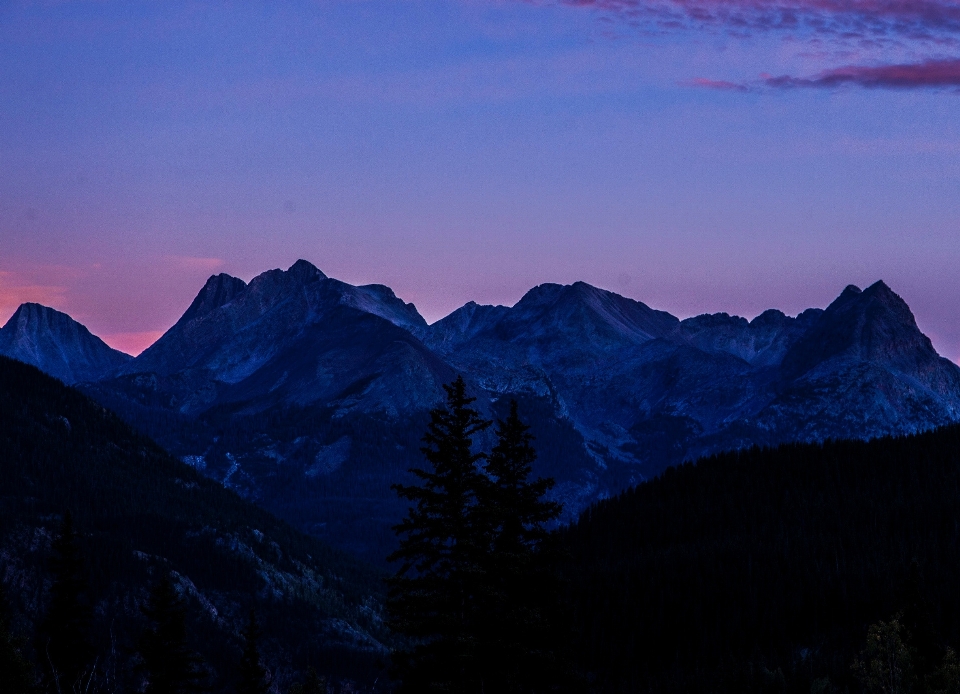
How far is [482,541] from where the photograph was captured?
5569 cm

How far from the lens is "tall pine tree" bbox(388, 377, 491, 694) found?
5356cm

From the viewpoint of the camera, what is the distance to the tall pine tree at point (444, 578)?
5356 cm

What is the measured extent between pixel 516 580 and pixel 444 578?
4274 mm

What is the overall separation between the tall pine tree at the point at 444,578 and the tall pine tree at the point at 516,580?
0.73 meters

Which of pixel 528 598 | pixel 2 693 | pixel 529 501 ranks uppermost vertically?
pixel 529 501

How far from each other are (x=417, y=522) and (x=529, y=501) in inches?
315

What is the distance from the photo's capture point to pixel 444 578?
55031 millimetres

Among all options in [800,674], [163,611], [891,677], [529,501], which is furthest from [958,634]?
[529,501]

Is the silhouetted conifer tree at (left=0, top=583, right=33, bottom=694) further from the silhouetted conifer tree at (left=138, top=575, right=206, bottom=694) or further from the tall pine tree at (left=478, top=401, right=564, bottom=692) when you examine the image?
the silhouetted conifer tree at (left=138, top=575, right=206, bottom=694)

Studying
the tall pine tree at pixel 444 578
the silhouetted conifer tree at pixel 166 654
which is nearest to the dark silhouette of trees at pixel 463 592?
the tall pine tree at pixel 444 578

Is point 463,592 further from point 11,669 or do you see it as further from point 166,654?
point 166,654

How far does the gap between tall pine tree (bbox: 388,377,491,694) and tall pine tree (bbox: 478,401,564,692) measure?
73 centimetres

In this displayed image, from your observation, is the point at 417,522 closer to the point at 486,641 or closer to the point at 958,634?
the point at 486,641

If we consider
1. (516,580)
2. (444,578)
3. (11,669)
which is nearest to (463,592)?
(444,578)
